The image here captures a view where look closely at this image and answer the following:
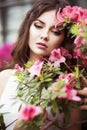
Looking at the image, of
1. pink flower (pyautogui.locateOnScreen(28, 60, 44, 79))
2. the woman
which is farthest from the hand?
the woman

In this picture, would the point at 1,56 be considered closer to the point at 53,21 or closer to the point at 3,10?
the point at 53,21

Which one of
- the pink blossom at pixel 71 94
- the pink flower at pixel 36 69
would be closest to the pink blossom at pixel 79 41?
the pink flower at pixel 36 69

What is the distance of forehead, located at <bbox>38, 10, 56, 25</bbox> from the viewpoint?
2.36 meters

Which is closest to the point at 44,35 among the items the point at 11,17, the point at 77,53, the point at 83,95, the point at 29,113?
the point at 77,53

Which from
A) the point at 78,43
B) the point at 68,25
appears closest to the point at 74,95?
the point at 78,43

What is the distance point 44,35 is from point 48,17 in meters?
0.14

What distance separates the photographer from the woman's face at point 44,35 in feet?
7.67

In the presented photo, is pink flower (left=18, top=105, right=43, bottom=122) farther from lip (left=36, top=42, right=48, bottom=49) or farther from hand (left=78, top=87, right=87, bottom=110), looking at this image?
lip (left=36, top=42, right=48, bottom=49)

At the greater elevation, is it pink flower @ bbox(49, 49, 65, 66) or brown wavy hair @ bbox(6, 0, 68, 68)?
brown wavy hair @ bbox(6, 0, 68, 68)

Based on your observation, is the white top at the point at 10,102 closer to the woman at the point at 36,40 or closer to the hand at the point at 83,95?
the woman at the point at 36,40

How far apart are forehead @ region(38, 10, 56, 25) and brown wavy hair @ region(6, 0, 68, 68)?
0.03 meters

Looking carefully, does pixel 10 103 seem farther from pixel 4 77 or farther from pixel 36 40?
pixel 36 40

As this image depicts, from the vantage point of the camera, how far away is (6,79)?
259 centimetres

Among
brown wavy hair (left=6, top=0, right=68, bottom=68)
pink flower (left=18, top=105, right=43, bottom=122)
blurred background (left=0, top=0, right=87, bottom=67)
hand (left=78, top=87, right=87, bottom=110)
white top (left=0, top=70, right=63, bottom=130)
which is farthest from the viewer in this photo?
blurred background (left=0, top=0, right=87, bottom=67)
